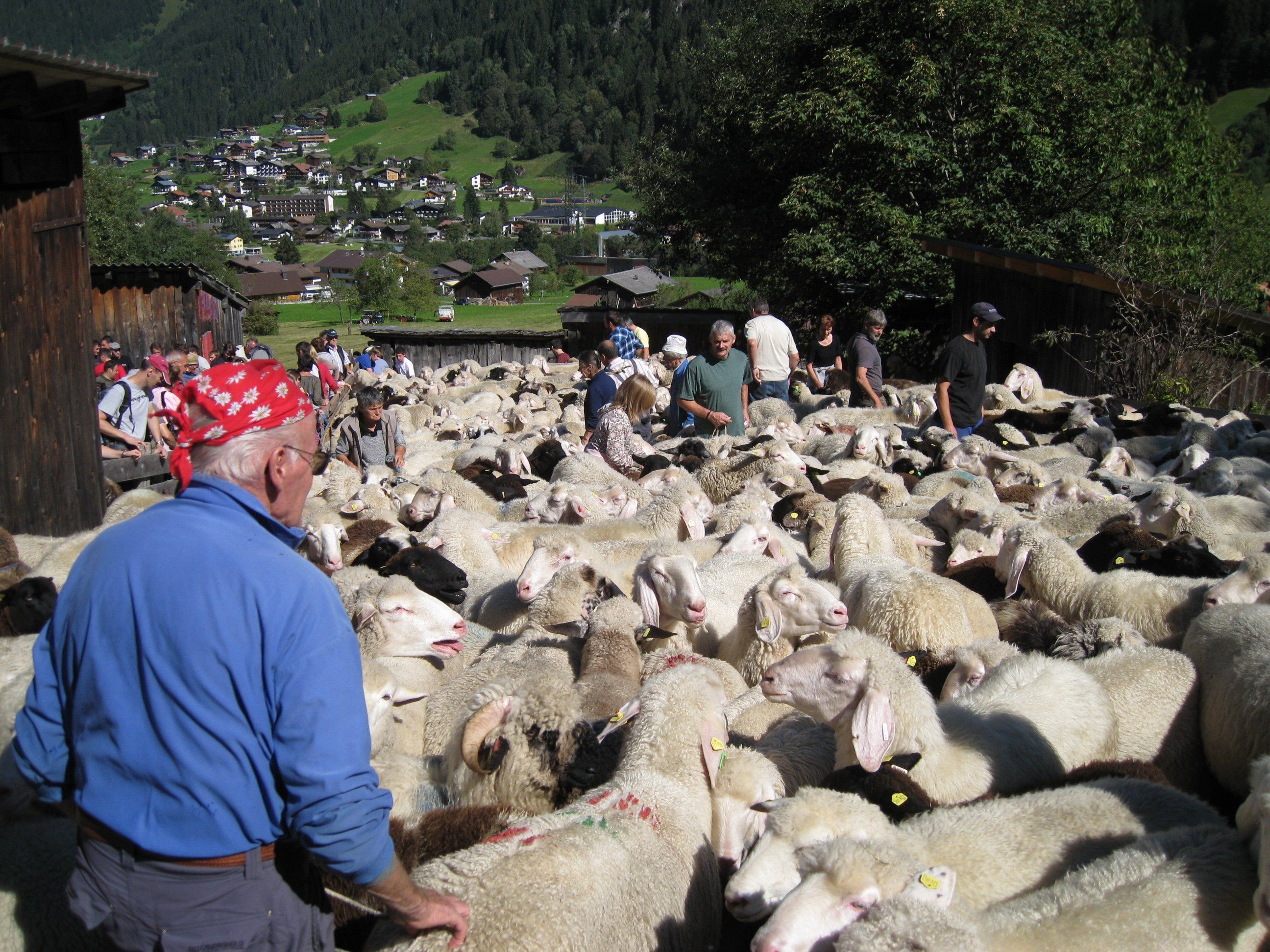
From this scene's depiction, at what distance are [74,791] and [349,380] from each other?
18.1 meters

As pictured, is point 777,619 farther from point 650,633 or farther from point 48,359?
point 48,359

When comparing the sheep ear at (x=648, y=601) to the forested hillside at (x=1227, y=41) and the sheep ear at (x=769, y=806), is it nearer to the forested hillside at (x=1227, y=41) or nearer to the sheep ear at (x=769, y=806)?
the sheep ear at (x=769, y=806)

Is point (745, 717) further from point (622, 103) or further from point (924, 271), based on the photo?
point (622, 103)

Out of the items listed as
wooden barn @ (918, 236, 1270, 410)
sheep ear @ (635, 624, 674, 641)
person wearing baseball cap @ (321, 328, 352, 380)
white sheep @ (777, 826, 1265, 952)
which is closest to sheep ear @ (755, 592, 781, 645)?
sheep ear @ (635, 624, 674, 641)

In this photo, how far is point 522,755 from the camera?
330cm

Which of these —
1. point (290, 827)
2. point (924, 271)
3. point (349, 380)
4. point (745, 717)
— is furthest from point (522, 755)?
point (924, 271)

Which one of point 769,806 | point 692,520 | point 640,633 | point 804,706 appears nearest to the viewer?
point 769,806

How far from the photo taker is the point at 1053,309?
49.3 feet

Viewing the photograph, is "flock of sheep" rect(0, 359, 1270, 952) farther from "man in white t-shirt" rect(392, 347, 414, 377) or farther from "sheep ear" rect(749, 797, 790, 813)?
"man in white t-shirt" rect(392, 347, 414, 377)

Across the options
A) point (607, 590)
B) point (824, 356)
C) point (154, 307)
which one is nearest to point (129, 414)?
point (607, 590)

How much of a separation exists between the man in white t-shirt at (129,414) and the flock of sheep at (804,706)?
6.88 ft

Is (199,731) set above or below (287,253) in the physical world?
below

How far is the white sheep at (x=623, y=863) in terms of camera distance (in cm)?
244

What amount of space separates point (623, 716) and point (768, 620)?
54.2 inches
